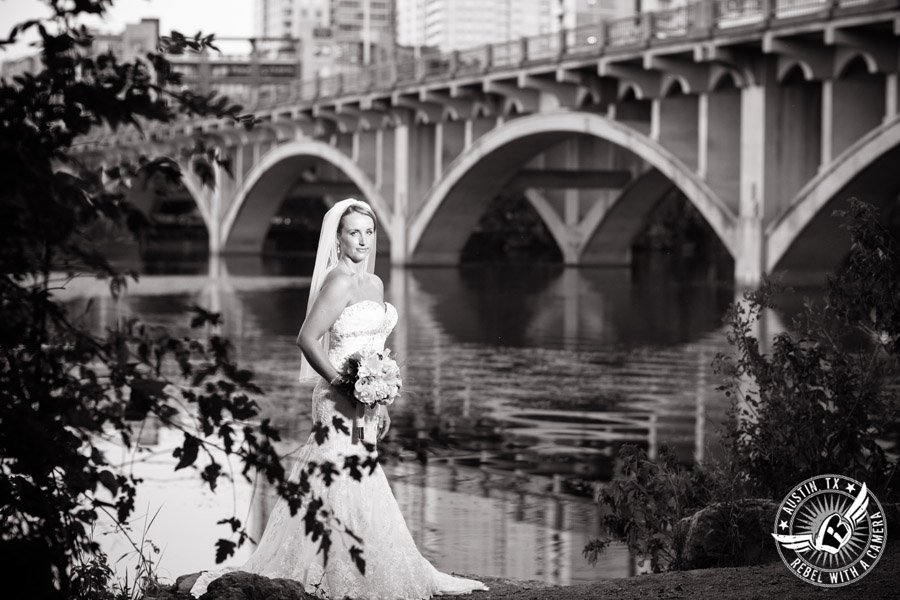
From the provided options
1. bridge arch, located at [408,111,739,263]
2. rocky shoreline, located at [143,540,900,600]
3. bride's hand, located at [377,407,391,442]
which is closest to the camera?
rocky shoreline, located at [143,540,900,600]

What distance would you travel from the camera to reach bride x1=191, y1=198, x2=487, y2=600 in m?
5.97

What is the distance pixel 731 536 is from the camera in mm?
6645

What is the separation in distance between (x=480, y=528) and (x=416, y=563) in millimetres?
2386

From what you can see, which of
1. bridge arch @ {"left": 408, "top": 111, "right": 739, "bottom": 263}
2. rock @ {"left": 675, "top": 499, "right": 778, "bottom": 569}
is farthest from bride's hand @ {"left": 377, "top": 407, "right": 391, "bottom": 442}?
bridge arch @ {"left": 408, "top": 111, "right": 739, "bottom": 263}

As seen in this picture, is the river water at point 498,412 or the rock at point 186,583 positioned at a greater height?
the rock at point 186,583

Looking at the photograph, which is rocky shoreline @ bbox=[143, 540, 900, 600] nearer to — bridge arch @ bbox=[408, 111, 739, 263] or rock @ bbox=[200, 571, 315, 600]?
rock @ bbox=[200, 571, 315, 600]

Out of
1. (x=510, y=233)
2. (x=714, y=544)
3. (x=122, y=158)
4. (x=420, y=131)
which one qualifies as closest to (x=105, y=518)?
(x=714, y=544)

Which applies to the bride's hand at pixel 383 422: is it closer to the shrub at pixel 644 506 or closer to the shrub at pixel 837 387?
the shrub at pixel 644 506

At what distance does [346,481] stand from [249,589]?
702 millimetres

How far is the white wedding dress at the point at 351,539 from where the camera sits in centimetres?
595

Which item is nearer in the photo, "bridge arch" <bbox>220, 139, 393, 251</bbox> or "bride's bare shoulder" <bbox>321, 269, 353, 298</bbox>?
"bride's bare shoulder" <bbox>321, 269, 353, 298</bbox>

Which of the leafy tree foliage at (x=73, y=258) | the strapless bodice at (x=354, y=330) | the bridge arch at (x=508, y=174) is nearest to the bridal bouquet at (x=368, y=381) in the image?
the strapless bodice at (x=354, y=330)

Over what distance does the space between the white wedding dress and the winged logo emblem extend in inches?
53.1

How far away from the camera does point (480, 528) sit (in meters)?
8.46
